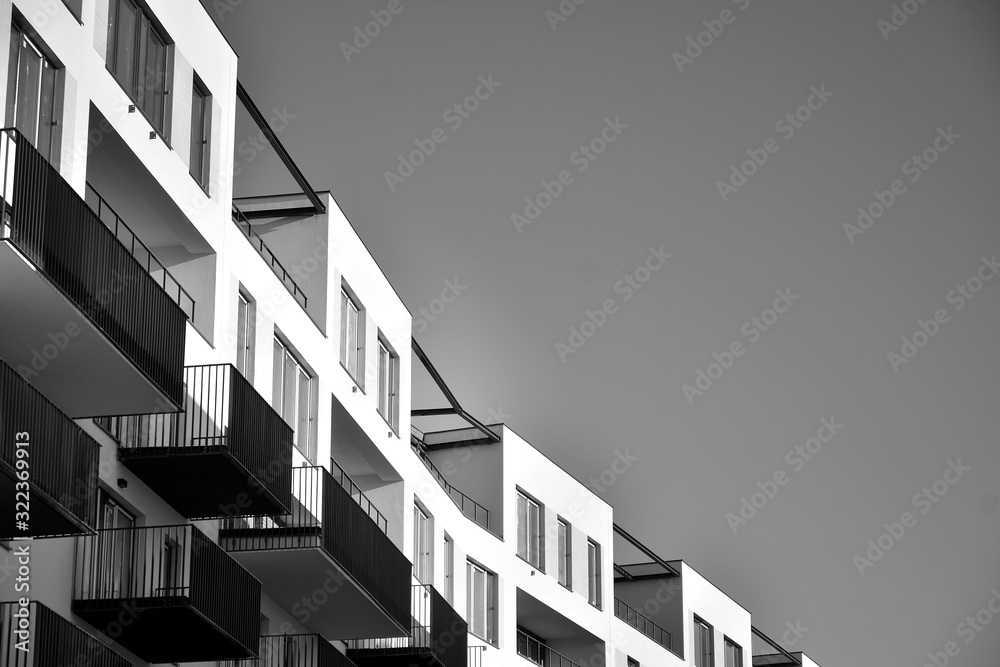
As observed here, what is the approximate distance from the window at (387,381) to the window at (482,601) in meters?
5.83

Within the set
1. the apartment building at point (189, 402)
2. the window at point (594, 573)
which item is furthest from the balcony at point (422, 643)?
the window at point (594, 573)

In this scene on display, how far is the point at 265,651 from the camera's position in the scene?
3272 centimetres

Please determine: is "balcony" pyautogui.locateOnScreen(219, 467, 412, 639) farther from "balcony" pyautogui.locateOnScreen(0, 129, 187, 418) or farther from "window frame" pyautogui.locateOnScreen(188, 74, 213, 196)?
"balcony" pyautogui.locateOnScreen(0, 129, 187, 418)

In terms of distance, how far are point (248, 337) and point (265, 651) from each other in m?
6.13

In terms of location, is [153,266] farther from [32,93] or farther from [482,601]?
[482,601]

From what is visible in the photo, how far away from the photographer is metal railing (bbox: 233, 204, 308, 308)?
116 ft

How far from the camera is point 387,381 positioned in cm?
4088

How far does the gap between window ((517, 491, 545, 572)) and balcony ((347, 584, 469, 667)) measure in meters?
9.39

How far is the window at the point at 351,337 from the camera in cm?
3784

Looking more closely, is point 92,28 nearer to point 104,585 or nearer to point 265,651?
point 104,585

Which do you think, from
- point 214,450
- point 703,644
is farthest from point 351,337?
point 703,644

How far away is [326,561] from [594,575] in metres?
21.3

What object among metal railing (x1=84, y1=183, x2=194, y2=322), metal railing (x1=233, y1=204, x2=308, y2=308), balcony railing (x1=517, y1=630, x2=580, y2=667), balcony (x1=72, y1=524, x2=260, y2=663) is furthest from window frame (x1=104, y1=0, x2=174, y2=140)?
balcony railing (x1=517, y1=630, x2=580, y2=667)

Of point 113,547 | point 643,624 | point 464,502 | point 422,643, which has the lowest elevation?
point 113,547
